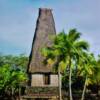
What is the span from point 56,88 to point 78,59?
12.4 m

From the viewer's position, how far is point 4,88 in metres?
62.1

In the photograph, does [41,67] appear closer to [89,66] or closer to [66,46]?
[89,66]

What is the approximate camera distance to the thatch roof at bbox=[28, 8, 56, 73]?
188ft

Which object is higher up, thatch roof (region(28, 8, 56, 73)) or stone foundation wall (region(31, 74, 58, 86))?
thatch roof (region(28, 8, 56, 73))

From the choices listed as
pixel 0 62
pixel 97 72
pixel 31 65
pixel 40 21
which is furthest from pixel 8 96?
pixel 0 62

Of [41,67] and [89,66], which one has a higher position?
[41,67]

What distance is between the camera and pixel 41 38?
57.9 meters

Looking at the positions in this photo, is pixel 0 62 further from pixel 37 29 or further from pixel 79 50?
pixel 79 50

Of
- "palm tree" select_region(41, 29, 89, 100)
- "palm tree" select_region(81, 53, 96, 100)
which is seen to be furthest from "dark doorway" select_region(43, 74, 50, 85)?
"palm tree" select_region(41, 29, 89, 100)

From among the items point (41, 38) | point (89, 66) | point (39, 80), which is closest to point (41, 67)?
point (39, 80)

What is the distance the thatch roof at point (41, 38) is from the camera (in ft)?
188

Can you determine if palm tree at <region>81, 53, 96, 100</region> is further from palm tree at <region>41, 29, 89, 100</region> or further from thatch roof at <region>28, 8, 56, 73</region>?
thatch roof at <region>28, 8, 56, 73</region>

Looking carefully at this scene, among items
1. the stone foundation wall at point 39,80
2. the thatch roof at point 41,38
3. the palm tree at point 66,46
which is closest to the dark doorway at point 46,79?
the stone foundation wall at point 39,80

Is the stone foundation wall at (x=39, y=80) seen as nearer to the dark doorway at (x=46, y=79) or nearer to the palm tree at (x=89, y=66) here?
the dark doorway at (x=46, y=79)
